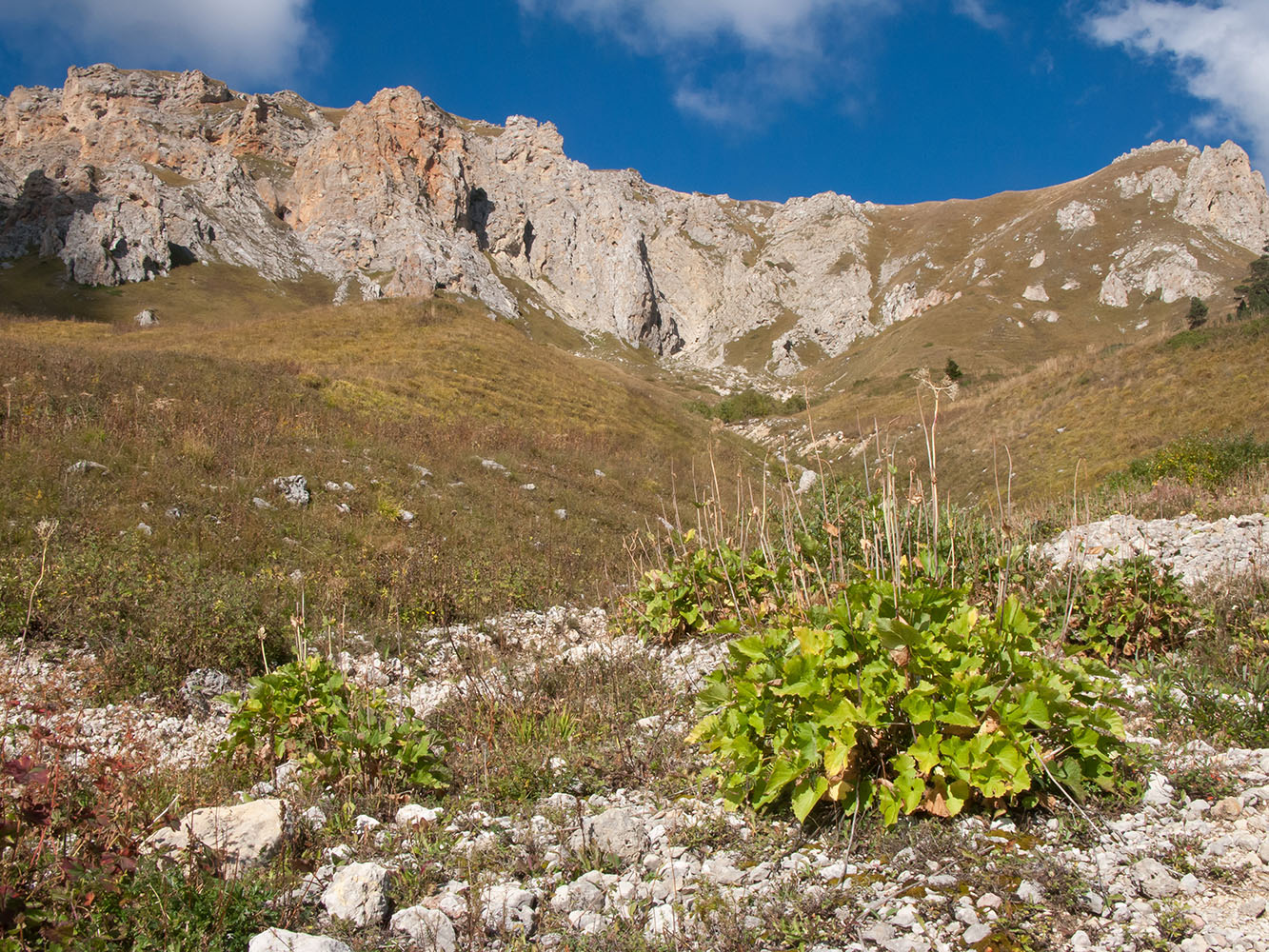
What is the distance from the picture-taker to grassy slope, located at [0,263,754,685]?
682 cm

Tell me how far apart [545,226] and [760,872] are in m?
174

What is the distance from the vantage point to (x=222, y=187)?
416 ft

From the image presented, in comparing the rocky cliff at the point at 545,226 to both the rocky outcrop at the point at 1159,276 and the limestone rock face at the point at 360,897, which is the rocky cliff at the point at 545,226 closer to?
the rocky outcrop at the point at 1159,276

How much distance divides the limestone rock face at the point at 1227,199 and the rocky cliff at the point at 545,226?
0.42 m

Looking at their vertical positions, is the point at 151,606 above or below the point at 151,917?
above

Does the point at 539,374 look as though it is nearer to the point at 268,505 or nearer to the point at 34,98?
the point at 268,505

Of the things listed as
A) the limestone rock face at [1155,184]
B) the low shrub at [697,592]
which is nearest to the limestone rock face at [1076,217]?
the limestone rock face at [1155,184]

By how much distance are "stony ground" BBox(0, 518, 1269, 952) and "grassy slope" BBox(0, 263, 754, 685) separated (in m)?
3.72

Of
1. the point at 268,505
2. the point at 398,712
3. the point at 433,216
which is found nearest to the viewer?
the point at 398,712

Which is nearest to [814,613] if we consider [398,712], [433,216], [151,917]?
[151,917]

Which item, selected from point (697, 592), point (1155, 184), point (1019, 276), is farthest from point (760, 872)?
point (1155, 184)

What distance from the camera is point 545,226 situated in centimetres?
16275

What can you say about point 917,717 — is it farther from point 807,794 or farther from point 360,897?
point 360,897

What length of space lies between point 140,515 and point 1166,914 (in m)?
10.7
